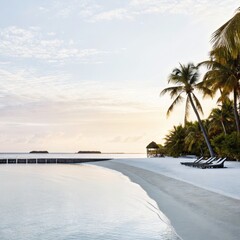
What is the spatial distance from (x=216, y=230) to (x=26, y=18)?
14.3m

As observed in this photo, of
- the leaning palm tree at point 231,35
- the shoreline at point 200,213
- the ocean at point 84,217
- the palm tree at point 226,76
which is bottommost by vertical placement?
the ocean at point 84,217

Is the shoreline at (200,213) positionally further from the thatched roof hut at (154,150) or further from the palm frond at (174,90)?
the thatched roof hut at (154,150)

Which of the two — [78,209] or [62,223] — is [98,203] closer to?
[78,209]

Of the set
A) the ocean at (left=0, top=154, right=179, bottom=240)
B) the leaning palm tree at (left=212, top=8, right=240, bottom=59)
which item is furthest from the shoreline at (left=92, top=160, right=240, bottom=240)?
the leaning palm tree at (left=212, top=8, right=240, bottom=59)

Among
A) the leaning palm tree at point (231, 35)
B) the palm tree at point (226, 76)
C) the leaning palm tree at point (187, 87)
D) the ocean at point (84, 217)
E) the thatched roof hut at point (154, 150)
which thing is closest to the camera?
the ocean at point (84, 217)

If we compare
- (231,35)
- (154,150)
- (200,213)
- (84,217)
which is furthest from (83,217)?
(154,150)

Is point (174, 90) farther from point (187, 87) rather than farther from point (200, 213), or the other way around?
point (200, 213)

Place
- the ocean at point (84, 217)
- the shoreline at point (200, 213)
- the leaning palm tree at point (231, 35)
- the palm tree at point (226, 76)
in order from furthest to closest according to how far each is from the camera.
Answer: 1. the palm tree at point (226, 76)
2. the leaning palm tree at point (231, 35)
3. the ocean at point (84, 217)
4. the shoreline at point (200, 213)

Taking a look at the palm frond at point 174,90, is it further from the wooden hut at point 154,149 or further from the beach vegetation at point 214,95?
the wooden hut at point 154,149

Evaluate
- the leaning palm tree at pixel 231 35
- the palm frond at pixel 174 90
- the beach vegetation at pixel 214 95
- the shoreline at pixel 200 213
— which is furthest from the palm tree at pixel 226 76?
the shoreline at pixel 200 213

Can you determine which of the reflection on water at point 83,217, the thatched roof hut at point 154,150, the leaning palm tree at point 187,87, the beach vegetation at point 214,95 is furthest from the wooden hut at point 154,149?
Result: the reflection on water at point 83,217

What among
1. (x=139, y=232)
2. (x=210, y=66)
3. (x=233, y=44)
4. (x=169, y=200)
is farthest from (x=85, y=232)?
(x=210, y=66)

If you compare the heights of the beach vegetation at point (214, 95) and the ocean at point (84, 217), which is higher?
the beach vegetation at point (214, 95)

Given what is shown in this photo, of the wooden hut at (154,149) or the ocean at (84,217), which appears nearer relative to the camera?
the ocean at (84,217)
